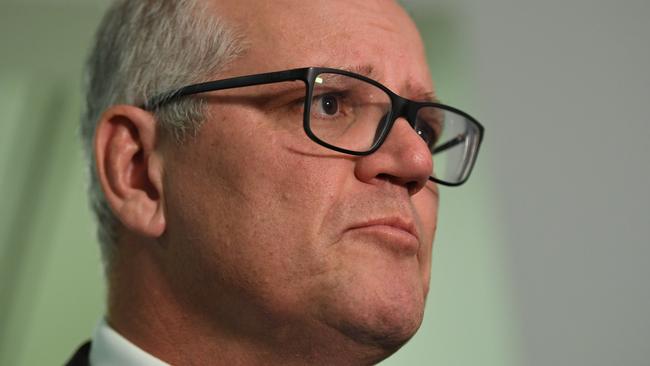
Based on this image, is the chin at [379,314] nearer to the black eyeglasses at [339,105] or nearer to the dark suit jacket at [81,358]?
the black eyeglasses at [339,105]

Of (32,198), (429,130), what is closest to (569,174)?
(429,130)

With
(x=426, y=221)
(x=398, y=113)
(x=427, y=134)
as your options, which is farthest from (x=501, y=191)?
(x=398, y=113)

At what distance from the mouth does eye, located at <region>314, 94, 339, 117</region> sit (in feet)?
0.63

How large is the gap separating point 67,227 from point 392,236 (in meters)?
1.36

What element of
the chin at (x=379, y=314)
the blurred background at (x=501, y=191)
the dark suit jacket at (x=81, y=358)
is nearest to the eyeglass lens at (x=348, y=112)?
the chin at (x=379, y=314)

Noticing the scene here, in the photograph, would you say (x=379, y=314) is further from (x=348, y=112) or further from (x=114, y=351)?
(x=114, y=351)

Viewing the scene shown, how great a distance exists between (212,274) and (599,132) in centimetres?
109

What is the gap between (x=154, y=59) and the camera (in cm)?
115

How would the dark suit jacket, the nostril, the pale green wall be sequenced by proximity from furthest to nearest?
the pale green wall
the dark suit jacket
the nostril

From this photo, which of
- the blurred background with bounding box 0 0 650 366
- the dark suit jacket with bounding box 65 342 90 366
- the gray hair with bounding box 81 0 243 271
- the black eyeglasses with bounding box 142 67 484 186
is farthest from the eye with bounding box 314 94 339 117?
the blurred background with bounding box 0 0 650 366

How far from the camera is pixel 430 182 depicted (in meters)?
1.17

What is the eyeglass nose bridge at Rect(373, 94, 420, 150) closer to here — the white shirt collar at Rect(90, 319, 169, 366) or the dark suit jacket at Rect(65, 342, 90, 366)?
the white shirt collar at Rect(90, 319, 169, 366)

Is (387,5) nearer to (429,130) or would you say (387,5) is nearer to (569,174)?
(429,130)

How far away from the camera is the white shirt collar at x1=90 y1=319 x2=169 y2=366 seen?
1.07m
